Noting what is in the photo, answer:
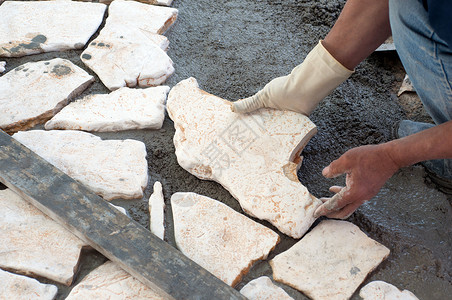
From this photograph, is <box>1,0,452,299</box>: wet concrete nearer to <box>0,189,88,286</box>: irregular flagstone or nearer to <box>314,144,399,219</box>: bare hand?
<box>0,189,88,286</box>: irregular flagstone

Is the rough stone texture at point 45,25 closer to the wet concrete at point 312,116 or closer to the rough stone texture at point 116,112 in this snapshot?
the wet concrete at point 312,116

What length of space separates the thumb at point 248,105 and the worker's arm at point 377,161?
48cm

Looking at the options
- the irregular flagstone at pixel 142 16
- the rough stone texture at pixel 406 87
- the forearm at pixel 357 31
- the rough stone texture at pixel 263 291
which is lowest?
the rough stone texture at pixel 263 291

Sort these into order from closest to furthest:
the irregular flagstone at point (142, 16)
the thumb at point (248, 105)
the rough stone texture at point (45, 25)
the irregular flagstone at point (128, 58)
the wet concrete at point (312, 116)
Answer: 1. the wet concrete at point (312, 116)
2. the thumb at point (248, 105)
3. the irregular flagstone at point (128, 58)
4. the rough stone texture at point (45, 25)
5. the irregular flagstone at point (142, 16)

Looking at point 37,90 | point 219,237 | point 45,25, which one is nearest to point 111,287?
point 219,237

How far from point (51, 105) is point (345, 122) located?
4.76 ft

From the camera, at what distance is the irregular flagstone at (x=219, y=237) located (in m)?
1.73

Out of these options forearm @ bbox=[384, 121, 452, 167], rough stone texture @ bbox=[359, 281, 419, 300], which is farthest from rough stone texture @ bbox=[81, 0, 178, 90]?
rough stone texture @ bbox=[359, 281, 419, 300]

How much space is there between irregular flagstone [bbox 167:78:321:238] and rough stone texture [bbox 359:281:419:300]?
0.32m

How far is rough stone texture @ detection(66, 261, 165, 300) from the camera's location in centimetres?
162

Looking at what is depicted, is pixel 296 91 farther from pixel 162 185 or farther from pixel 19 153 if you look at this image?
pixel 19 153

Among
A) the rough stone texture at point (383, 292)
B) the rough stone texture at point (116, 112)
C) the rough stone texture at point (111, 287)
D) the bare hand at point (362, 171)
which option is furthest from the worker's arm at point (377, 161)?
the rough stone texture at point (116, 112)

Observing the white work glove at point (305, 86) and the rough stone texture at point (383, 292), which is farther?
the white work glove at point (305, 86)

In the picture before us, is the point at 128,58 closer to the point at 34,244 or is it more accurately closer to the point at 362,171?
the point at 34,244
